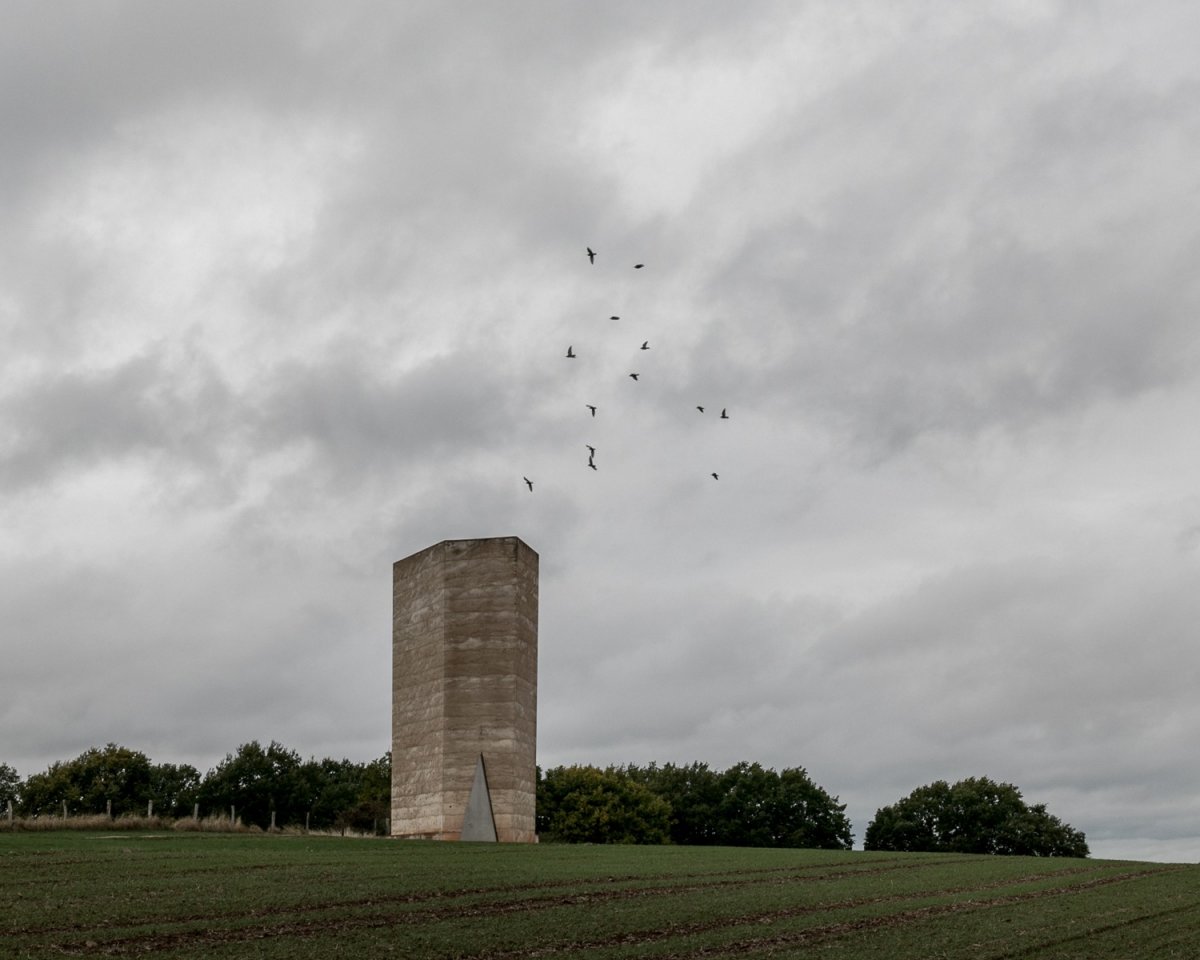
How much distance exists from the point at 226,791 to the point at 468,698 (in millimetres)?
50642

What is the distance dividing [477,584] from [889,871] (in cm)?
2070

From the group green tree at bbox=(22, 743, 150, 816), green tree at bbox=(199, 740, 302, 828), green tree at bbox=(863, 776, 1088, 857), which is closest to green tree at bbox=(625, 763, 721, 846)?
green tree at bbox=(863, 776, 1088, 857)

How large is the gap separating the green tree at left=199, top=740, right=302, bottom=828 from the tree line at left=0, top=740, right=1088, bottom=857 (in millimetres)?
86

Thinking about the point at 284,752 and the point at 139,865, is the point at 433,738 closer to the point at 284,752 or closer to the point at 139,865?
the point at 139,865

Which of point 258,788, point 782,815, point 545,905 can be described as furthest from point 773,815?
point 545,905

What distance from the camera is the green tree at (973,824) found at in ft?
281

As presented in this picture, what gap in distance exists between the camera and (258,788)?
315 feet

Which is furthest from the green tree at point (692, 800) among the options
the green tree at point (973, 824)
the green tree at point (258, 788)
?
the green tree at point (258, 788)

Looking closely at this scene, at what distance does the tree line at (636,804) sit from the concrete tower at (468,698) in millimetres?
30519

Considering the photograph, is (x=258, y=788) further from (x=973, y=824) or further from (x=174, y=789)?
(x=973, y=824)

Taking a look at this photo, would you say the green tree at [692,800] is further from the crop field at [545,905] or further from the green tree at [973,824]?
the crop field at [545,905]

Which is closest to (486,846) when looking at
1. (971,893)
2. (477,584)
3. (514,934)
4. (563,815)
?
(477,584)

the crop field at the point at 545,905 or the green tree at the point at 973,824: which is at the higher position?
the crop field at the point at 545,905

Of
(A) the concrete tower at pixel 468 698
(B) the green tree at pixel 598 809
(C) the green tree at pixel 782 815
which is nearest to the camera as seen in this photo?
(A) the concrete tower at pixel 468 698
